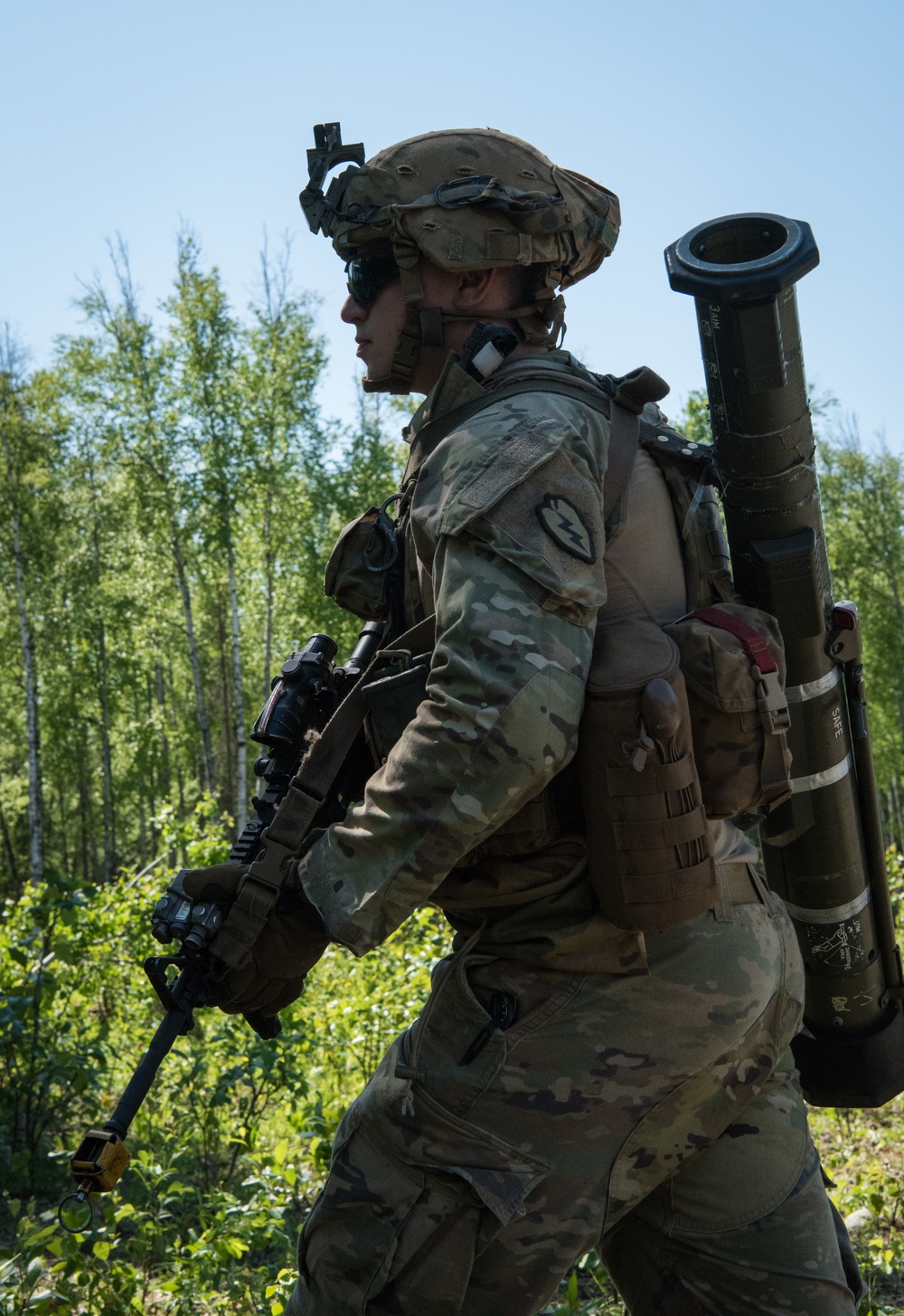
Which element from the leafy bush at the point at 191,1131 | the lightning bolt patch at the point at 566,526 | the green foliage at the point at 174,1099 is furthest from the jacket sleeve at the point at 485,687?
the green foliage at the point at 174,1099

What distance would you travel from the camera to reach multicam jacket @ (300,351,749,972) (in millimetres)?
1770

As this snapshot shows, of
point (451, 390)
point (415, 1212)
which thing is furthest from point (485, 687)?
point (415, 1212)

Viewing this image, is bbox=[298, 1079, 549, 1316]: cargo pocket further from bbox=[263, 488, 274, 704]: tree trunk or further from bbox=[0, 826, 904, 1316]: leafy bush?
bbox=[263, 488, 274, 704]: tree trunk

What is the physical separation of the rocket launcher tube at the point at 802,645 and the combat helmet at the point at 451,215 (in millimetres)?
247

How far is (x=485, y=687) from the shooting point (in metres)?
1.76

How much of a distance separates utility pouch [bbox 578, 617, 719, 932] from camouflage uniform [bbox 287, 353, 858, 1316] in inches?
2.8

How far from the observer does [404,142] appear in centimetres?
237

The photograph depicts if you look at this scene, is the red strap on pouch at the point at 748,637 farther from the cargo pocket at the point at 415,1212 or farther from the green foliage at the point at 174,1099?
the green foliage at the point at 174,1099

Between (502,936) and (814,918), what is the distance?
42.3 inches

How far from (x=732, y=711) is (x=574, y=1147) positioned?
761 mm

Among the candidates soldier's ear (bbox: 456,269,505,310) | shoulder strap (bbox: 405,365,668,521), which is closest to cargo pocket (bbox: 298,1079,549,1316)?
shoulder strap (bbox: 405,365,668,521)

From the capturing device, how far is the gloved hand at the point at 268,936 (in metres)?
2.14

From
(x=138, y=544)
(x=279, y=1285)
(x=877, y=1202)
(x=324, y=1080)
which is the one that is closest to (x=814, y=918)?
(x=877, y=1202)

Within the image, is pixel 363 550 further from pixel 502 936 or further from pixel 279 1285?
pixel 279 1285
